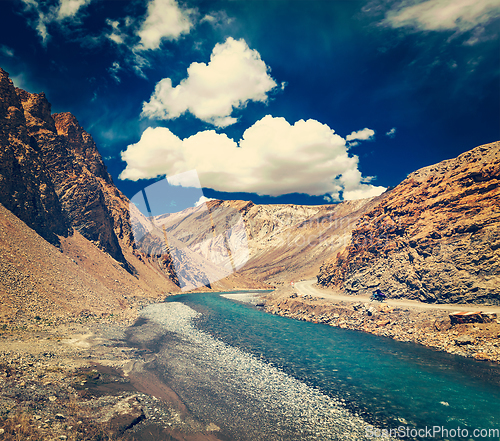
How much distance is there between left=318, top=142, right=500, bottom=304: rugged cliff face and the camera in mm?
27562

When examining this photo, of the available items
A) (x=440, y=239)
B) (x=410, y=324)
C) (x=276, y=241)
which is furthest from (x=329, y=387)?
(x=276, y=241)

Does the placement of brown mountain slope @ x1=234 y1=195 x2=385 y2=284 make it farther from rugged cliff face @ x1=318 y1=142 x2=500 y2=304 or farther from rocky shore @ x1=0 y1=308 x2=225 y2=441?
rocky shore @ x1=0 y1=308 x2=225 y2=441

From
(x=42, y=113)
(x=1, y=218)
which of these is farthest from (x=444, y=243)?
(x=42, y=113)

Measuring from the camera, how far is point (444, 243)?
31672 mm

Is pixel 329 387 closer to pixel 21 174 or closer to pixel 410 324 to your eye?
pixel 410 324

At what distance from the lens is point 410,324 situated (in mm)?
25688

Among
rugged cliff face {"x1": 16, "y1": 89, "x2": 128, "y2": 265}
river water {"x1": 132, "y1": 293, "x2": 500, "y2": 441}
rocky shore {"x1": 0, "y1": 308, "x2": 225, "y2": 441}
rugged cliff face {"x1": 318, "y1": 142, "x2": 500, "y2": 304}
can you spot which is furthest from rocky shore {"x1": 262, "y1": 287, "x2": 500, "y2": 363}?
rugged cliff face {"x1": 16, "y1": 89, "x2": 128, "y2": 265}

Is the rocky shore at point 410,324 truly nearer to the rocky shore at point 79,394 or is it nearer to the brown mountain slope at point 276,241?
the rocky shore at point 79,394

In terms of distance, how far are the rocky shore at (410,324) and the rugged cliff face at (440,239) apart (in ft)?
17.7

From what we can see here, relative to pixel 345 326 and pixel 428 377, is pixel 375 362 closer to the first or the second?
pixel 428 377

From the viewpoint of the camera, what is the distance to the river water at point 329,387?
11.5 m

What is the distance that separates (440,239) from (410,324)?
13.6m

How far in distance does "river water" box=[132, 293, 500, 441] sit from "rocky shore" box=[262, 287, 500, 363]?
1491 millimetres

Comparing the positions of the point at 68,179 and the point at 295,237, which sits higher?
the point at 68,179
